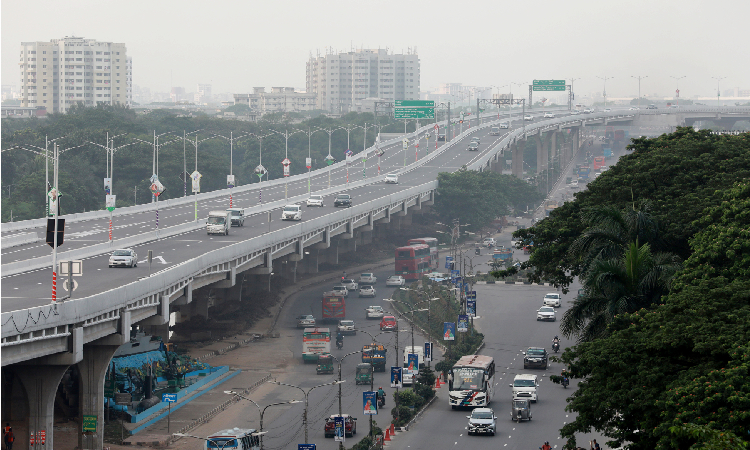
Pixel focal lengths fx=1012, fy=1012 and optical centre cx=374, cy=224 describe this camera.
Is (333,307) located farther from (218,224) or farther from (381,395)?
(381,395)

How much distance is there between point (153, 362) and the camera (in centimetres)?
6781

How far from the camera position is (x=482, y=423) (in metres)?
54.3

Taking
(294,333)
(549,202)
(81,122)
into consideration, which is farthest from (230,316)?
(549,202)

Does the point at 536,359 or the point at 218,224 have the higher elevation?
the point at 218,224

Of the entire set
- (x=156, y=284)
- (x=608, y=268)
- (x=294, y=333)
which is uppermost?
(x=608, y=268)

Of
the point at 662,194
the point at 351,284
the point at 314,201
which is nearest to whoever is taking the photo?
the point at 662,194

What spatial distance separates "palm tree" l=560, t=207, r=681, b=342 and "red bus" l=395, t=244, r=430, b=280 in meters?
77.5

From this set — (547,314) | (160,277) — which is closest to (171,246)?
(160,277)

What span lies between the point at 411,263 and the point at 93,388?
69.7m

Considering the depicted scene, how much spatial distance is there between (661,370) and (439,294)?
72.6 metres

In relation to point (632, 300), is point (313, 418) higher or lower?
lower

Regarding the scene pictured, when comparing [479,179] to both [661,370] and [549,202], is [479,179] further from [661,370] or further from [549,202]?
A: [661,370]

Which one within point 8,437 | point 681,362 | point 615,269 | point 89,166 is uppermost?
point 89,166

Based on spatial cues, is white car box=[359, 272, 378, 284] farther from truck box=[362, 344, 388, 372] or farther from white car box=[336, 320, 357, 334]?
truck box=[362, 344, 388, 372]
